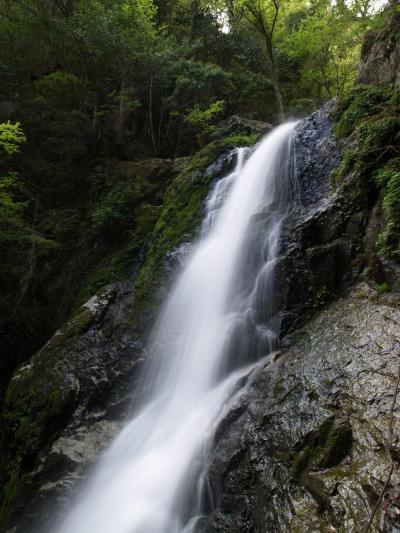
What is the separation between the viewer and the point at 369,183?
→ 5.23 m

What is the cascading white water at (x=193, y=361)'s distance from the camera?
442 cm

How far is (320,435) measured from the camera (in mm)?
3354

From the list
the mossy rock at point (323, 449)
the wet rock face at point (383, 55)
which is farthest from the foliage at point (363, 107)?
the mossy rock at point (323, 449)

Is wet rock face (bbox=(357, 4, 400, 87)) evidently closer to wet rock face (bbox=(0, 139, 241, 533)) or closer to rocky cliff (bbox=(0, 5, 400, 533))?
rocky cliff (bbox=(0, 5, 400, 533))

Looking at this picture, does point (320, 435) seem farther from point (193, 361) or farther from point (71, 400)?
point (71, 400)

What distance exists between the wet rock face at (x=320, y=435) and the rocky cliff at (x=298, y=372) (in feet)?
0.04

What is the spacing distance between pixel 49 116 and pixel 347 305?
10428 millimetres

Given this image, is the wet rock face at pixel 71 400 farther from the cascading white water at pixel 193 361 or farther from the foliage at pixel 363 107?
the foliage at pixel 363 107

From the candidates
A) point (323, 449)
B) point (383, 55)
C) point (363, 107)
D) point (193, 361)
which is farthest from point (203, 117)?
point (323, 449)

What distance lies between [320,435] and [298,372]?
803 millimetres

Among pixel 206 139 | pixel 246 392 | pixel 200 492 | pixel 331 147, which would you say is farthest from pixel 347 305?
pixel 206 139

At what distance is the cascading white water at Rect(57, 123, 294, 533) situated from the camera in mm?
4422

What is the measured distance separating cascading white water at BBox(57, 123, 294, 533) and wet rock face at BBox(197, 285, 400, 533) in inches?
24.2

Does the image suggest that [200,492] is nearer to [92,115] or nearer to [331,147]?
[331,147]
